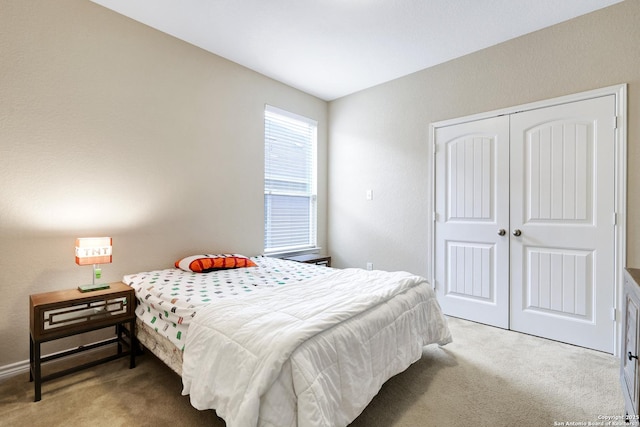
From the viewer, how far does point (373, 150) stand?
12.5 feet

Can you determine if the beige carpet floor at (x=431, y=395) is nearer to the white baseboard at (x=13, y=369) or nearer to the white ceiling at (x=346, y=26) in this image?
the white baseboard at (x=13, y=369)

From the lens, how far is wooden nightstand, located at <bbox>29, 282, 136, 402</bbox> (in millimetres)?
1750

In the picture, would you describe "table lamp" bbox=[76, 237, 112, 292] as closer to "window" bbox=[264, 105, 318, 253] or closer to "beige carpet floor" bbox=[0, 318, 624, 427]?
"beige carpet floor" bbox=[0, 318, 624, 427]

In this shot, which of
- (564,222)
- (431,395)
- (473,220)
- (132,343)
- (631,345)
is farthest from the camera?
(473,220)

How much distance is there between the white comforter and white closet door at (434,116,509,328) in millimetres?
1432

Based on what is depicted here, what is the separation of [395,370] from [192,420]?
114 centimetres

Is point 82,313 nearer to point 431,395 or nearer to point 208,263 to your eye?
point 208,263

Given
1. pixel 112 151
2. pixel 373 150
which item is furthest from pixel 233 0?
pixel 373 150

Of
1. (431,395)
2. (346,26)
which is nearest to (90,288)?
(431,395)

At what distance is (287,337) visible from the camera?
1202 mm

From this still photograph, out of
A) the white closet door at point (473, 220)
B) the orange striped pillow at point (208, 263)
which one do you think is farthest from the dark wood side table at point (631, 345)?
the orange striped pillow at point (208, 263)

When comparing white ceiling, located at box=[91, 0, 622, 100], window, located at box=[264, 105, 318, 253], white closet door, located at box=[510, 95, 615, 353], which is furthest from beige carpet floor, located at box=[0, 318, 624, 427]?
white ceiling, located at box=[91, 0, 622, 100]

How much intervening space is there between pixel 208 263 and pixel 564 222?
3093 mm

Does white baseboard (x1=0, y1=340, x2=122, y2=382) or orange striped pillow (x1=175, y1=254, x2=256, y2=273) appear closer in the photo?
white baseboard (x1=0, y1=340, x2=122, y2=382)
